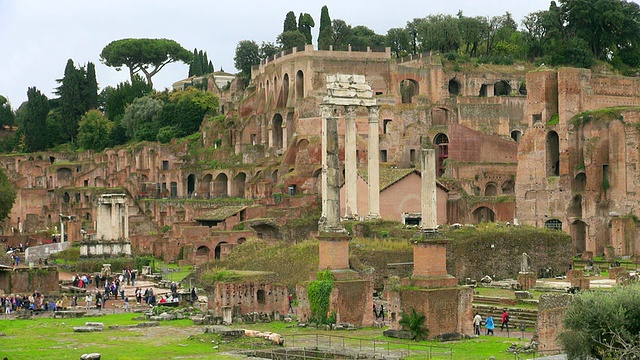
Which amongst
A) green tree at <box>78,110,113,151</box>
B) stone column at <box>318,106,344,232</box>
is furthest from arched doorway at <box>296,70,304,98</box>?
stone column at <box>318,106,344,232</box>

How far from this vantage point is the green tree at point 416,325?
35250 millimetres

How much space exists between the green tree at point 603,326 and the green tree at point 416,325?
8.27 metres

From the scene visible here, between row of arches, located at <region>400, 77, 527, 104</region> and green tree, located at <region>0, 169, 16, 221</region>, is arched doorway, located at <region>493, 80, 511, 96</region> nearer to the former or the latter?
row of arches, located at <region>400, 77, 527, 104</region>

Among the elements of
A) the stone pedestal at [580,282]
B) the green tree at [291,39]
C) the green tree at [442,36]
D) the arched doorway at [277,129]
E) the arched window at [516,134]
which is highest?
the green tree at [291,39]

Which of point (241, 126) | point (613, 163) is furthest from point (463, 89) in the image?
point (613, 163)

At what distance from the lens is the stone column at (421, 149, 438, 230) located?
37250 millimetres

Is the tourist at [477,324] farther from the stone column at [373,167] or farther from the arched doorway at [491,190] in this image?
the arched doorway at [491,190]

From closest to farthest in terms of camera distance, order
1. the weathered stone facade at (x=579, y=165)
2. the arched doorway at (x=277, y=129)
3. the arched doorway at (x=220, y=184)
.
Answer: the weathered stone facade at (x=579, y=165) < the arched doorway at (x=220, y=184) < the arched doorway at (x=277, y=129)

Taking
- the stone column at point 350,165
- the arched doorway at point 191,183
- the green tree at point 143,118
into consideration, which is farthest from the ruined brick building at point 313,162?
the stone column at point 350,165

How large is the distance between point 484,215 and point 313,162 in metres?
11.5

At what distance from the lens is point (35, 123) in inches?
4419

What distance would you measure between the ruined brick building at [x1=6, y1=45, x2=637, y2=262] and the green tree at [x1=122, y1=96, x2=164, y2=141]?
448 cm

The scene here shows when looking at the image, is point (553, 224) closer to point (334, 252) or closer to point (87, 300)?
point (87, 300)

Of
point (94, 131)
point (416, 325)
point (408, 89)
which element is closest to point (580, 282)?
point (416, 325)
